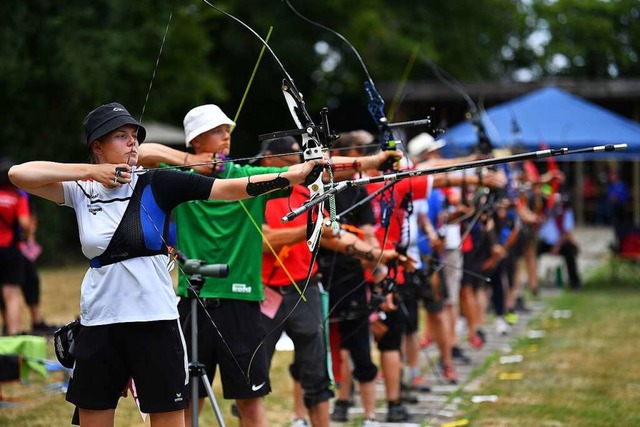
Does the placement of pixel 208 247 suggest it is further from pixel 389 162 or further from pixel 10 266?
pixel 10 266

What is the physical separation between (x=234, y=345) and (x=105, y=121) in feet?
4.87

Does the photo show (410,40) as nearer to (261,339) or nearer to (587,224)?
(587,224)

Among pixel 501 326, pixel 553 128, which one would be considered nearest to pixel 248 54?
pixel 553 128

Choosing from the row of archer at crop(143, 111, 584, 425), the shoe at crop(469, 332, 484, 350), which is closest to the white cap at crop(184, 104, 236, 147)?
the row of archer at crop(143, 111, 584, 425)

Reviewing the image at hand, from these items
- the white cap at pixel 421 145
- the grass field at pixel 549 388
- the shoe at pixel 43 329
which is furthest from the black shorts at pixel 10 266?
the white cap at pixel 421 145

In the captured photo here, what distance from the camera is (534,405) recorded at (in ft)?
25.7

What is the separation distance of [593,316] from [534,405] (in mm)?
5838

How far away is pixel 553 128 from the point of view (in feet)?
54.6

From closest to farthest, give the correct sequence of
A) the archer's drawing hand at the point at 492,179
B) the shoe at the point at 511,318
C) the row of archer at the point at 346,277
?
1. the row of archer at the point at 346,277
2. the archer's drawing hand at the point at 492,179
3. the shoe at the point at 511,318

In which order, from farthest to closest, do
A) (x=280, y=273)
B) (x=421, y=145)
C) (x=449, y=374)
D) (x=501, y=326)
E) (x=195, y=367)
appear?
(x=501, y=326)
(x=421, y=145)
(x=449, y=374)
(x=280, y=273)
(x=195, y=367)

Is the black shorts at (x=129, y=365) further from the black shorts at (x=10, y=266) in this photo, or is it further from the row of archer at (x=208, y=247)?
the black shorts at (x=10, y=266)

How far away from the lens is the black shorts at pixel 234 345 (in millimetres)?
5309

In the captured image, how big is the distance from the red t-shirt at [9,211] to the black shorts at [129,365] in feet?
20.0

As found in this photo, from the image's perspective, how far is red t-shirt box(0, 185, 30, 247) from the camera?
33.1 ft
